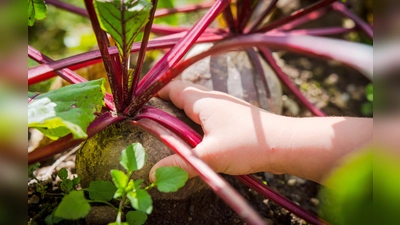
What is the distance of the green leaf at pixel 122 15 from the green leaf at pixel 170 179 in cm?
31

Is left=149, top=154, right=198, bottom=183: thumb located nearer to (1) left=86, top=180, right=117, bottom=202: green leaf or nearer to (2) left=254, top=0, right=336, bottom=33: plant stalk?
(1) left=86, top=180, right=117, bottom=202: green leaf

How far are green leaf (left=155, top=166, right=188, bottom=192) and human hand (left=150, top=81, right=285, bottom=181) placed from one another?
101 mm

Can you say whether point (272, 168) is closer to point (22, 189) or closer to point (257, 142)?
point (257, 142)

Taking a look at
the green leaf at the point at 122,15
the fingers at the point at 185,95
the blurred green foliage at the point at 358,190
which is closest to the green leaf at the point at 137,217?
the fingers at the point at 185,95

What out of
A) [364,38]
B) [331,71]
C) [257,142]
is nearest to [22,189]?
[257,142]

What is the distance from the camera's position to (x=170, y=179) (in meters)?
0.88

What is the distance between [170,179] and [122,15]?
0.35 metres

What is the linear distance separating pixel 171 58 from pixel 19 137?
19.3 inches

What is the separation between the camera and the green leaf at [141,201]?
2.63 ft

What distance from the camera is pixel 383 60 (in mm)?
599

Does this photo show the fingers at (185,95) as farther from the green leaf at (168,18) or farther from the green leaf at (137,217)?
the green leaf at (168,18)

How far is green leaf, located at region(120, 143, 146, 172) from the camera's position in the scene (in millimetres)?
851

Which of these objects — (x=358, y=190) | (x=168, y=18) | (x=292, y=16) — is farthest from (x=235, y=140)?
(x=168, y=18)

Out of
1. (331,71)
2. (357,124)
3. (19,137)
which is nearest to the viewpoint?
(19,137)
